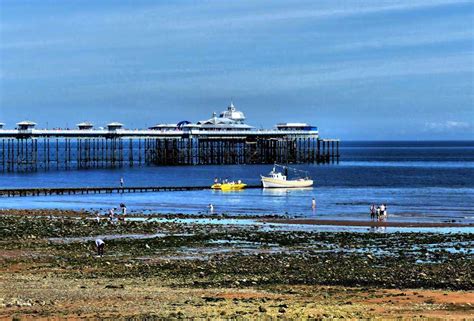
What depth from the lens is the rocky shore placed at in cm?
2105

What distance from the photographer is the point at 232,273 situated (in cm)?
2744

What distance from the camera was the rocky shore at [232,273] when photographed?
69.1 feet

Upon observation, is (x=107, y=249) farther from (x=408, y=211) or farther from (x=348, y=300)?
(x=408, y=211)

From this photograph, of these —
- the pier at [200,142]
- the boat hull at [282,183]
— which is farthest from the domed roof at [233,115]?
the boat hull at [282,183]

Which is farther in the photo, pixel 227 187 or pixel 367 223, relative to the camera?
pixel 227 187

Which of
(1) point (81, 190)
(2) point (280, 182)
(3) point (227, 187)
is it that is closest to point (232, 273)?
(1) point (81, 190)

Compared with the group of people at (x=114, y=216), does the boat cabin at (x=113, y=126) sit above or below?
above

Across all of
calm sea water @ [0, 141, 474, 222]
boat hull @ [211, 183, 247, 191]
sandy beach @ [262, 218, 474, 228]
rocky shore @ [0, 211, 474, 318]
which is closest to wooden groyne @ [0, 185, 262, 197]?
boat hull @ [211, 183, 247, 191]

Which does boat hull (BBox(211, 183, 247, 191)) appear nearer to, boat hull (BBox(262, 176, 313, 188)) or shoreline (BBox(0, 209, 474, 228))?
boat hull (BBox(262, 176, 313, 188))

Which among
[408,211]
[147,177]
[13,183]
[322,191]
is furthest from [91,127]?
[408,211]

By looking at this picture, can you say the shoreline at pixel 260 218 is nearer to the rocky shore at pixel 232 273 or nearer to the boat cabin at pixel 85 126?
the rocky shore at pixel 232 273

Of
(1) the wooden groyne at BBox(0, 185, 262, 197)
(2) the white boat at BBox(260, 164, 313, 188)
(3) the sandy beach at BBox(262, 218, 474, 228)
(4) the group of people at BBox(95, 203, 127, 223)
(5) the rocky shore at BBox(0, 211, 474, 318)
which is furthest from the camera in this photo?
(2) the white boat at BBox(260, 164, 313, 188)

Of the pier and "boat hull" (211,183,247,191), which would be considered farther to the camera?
the pier

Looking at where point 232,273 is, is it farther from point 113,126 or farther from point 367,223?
point 113,126
